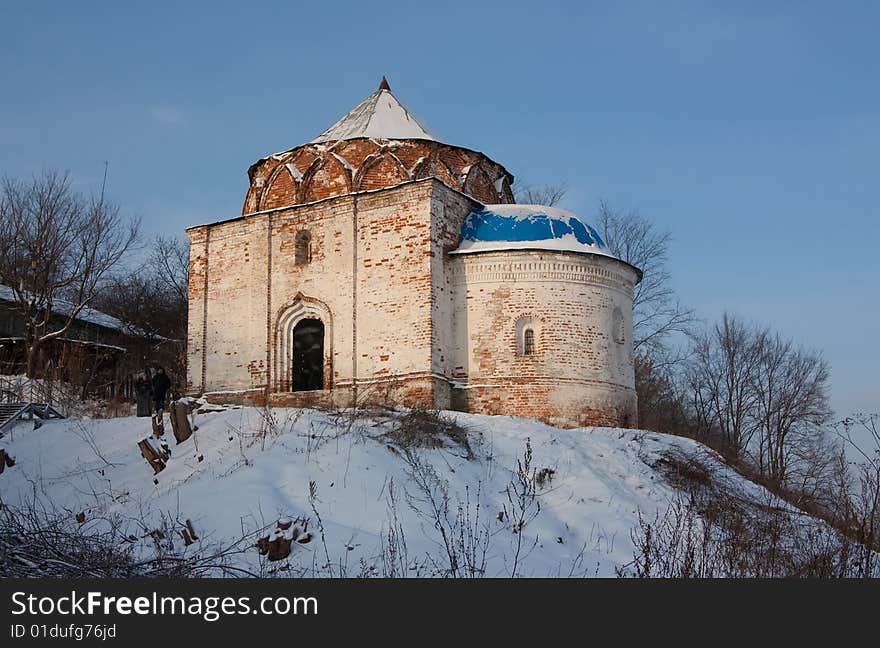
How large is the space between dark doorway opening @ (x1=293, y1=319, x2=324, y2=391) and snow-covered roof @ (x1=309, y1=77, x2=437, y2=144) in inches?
168

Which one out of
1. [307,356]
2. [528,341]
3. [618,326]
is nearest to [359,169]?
[307,356]

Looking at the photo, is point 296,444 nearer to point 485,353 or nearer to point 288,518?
point 288,518

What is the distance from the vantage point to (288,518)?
9781 millimetres

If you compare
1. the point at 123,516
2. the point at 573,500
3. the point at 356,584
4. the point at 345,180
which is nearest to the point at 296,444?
the point at 123,516

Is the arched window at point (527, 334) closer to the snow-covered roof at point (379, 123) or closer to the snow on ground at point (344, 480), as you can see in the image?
the snow on ground at point (344, 480)

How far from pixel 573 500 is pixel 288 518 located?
442cm

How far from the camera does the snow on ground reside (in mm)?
9711

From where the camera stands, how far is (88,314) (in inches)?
1238

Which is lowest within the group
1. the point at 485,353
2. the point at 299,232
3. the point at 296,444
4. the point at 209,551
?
the point at 209,551

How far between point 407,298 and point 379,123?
5.09 meters

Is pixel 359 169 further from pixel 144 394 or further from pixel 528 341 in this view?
pixel 144 394

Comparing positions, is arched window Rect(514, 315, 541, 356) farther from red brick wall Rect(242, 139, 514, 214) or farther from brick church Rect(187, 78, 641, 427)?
red brick wall Rect(242, 139, 514, 214)

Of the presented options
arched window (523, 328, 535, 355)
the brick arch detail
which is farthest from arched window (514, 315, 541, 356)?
the brick arch detail

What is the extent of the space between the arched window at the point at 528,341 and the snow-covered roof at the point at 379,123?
203 inches
